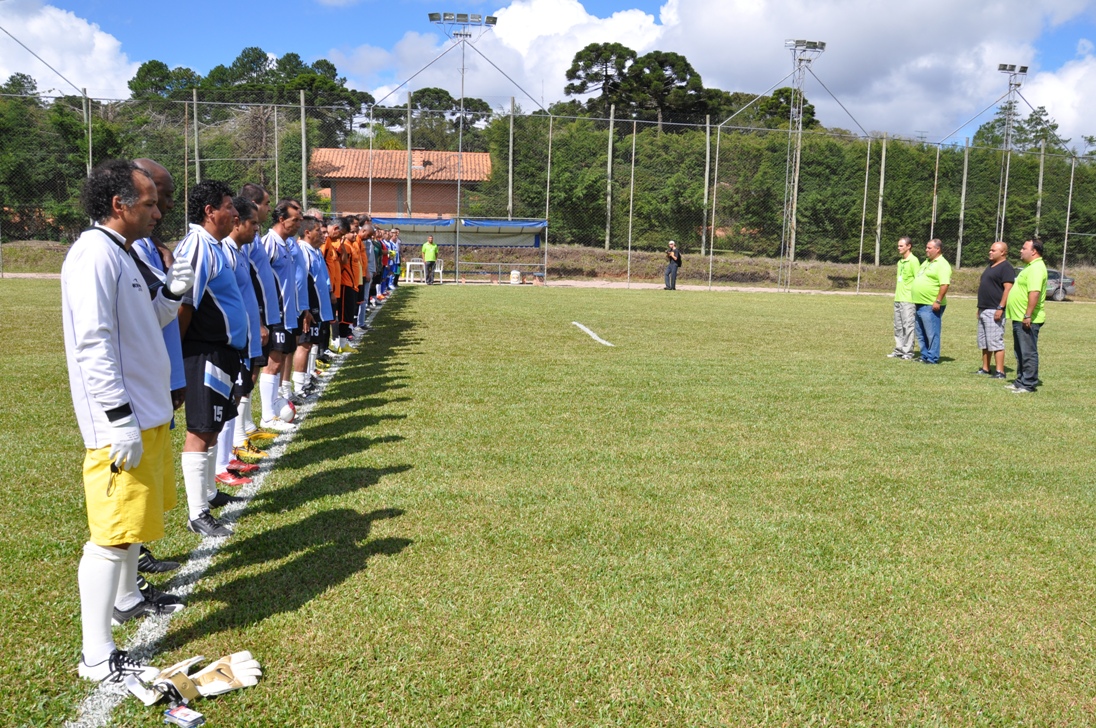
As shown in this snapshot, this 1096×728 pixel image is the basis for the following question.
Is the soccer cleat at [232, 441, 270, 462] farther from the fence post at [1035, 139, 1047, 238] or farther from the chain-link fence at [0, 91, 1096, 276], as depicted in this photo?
the fence post at [1035, 139, 1047, 238]

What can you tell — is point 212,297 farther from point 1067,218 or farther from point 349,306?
point 1067,218

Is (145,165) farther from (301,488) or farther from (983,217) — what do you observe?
(983,217)

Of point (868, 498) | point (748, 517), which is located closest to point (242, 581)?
point (748, 517)

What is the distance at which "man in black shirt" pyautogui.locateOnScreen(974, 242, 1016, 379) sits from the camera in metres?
11.2

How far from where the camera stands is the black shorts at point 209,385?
15.5ft

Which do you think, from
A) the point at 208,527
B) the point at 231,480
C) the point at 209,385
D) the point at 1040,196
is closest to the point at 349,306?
the point at 231,480

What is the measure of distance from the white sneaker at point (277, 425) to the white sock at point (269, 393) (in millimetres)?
37

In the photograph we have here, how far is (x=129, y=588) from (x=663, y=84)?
64.1m

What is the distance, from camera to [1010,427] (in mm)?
8016

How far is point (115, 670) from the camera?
3078 mm

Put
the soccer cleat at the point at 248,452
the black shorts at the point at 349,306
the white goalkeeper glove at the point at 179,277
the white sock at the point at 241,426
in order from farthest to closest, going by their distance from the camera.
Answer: the black shorts at the point at 349,306, the white sock at the point at 241,426, the soccer cleat at the point at 248,452, the white goalkeeper glove at the point at 179,277

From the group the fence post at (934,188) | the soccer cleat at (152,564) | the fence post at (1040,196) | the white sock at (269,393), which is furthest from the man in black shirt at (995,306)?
the fence post at (1040,196)

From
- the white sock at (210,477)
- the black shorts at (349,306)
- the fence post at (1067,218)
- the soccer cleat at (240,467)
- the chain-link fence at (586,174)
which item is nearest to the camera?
the white sock at (210,477)

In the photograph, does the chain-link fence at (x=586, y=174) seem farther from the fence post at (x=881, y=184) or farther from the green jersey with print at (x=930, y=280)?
the green jersey with print at (x=930, y=280)
